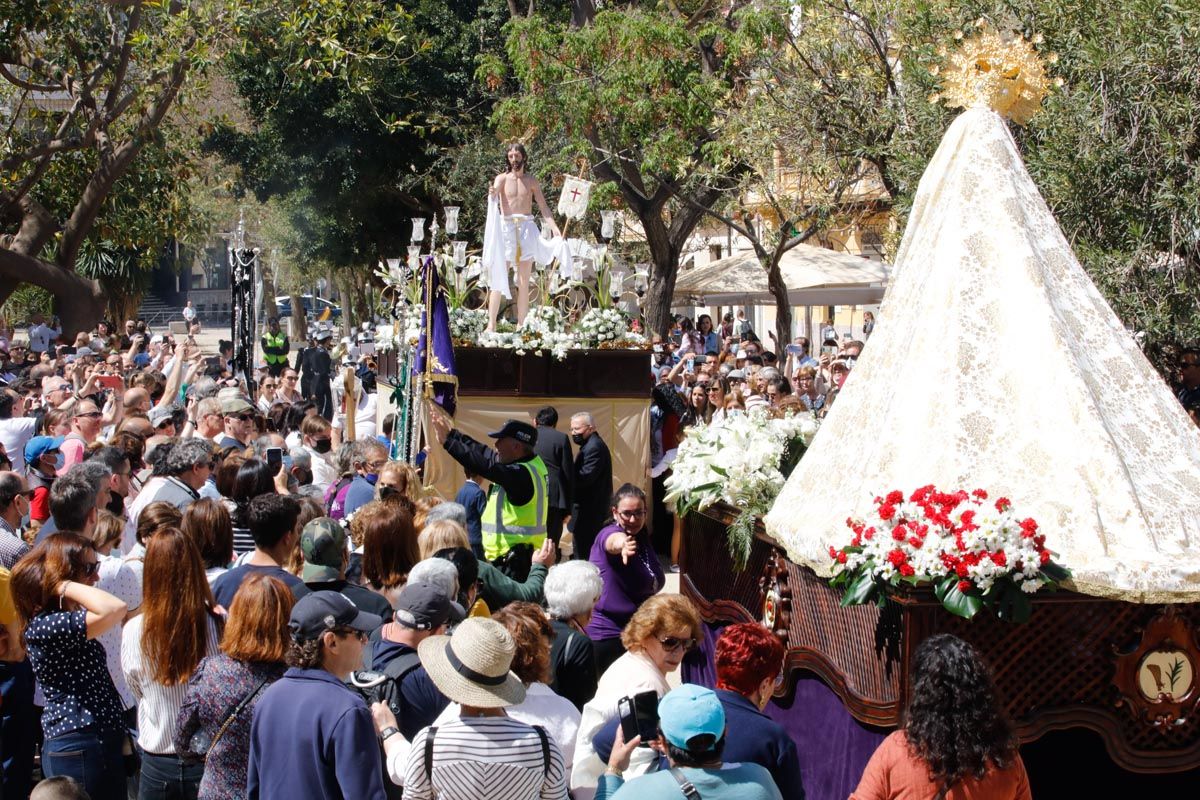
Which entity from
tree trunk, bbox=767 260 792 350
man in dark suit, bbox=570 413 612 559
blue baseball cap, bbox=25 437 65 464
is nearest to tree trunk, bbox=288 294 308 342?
tree trunk, bbox=767 260 792 350

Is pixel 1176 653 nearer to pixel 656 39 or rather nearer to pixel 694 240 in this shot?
Result: pixel 656 39

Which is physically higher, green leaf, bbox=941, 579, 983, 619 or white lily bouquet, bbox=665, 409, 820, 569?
white lily bouquet, bbox=665, 409, 820, 569

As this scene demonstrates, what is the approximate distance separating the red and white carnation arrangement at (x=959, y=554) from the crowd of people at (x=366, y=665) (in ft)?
2.46

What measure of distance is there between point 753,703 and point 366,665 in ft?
4.79

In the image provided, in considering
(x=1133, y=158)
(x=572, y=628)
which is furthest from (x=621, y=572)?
(x=1133, y=158)

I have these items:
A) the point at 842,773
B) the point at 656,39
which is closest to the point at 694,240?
the point at 656,39

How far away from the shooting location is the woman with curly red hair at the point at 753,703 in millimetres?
4133

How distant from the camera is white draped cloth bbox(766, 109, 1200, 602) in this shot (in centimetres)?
536

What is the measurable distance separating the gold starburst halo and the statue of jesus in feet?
20.9

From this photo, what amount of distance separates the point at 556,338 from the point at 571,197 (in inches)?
61.5

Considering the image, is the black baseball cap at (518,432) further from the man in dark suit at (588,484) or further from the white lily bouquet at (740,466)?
the man in dark suit at (588,484)

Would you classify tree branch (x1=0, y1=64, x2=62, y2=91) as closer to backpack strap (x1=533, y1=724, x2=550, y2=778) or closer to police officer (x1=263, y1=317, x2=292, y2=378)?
police officer (x1=263, y1=317, x2=292, y2=378)

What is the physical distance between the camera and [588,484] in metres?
10.2

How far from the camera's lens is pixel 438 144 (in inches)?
1150
